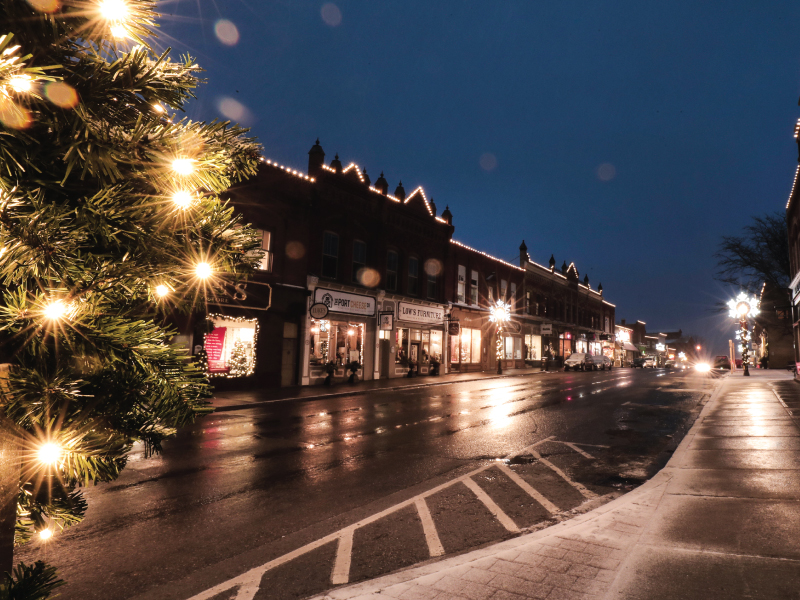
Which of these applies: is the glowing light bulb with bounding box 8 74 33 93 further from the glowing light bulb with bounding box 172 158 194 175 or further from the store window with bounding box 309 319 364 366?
the store window with bounding box 309 319 364 366

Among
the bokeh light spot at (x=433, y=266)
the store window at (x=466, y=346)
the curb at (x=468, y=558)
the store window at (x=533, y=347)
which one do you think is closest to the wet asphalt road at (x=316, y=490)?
the curb at (x=468, y=558)

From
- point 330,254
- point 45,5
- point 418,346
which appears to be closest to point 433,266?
point 418,346

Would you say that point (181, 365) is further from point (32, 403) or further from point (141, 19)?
point (141, 19)

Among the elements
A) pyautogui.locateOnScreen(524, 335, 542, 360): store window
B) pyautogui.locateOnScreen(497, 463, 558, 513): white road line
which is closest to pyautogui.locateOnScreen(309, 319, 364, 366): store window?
pyautogui.locateOnScreen(497, 463, 558, 513): white road line

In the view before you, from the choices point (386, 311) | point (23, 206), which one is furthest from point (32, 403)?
point (386, 311)

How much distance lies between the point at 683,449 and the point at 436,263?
79.0ft

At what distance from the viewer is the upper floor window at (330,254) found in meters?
24.2

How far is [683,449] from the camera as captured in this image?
829 centimetres

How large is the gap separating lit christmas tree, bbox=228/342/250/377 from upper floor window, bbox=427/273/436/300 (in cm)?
1402

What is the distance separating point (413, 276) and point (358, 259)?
4944 millimetres

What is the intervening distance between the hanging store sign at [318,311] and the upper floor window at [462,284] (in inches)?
543

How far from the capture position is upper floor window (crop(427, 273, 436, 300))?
31.1 m

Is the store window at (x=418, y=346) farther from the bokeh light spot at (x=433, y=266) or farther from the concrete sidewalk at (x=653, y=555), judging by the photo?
the concrete sidewalk at (x=653, y=555)

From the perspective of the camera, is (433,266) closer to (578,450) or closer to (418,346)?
(418,346)
